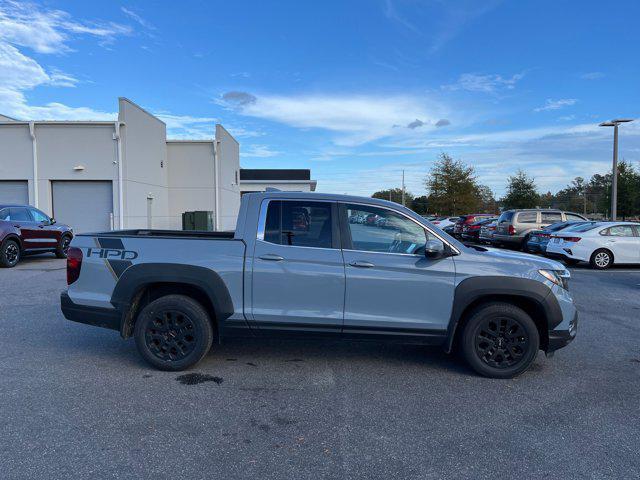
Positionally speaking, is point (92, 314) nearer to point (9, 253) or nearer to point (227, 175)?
point (9, 253)

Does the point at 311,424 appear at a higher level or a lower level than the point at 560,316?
lower

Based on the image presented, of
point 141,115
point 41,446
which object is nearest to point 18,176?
point 141,115

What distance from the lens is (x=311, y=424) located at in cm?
375

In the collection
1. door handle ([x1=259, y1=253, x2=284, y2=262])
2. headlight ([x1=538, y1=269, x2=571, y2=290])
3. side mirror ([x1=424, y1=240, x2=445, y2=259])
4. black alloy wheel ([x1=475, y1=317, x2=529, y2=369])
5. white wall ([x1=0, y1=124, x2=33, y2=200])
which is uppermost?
white wall ([x1=0, y1=124, x2=33, y2=200])

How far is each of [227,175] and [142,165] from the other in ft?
24.6

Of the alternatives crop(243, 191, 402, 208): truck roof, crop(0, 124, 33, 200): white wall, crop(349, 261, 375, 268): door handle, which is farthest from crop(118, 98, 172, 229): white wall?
crop(349, 261, 375, 268): door handle

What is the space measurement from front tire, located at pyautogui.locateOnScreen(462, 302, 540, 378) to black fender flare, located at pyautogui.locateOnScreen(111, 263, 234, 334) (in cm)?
242

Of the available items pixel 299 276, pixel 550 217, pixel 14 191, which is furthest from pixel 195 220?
pixel 299 276

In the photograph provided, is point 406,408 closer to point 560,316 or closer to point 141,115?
point 560,316

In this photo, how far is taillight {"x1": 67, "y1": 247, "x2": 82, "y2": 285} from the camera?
16.1 feet

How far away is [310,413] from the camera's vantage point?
3.94m

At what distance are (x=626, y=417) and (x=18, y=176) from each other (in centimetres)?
2352

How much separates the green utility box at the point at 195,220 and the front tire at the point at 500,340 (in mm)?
20401

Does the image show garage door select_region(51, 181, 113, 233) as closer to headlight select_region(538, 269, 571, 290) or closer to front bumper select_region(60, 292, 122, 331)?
front bumper select_region(60, 292, 122, 331)
